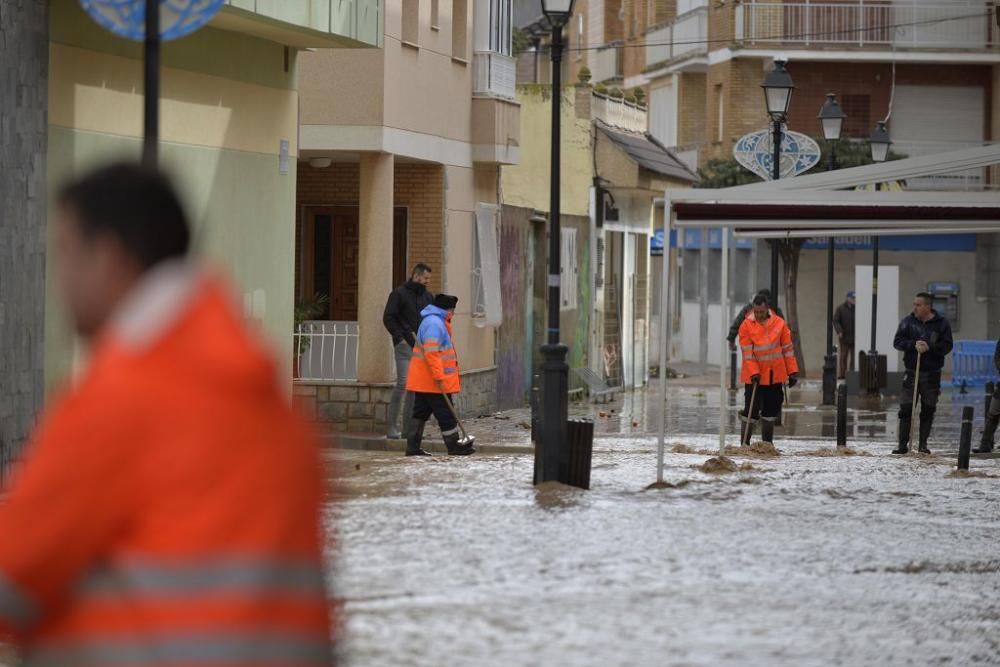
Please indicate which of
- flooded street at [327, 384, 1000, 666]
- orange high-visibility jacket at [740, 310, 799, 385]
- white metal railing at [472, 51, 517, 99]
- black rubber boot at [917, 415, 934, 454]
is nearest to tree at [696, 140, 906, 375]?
white metal railing at [472, 51, 517, 99]

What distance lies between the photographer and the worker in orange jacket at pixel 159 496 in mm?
2818

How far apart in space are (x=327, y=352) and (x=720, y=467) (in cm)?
702

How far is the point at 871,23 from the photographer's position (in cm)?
4862

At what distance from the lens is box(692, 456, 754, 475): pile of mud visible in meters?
17.5

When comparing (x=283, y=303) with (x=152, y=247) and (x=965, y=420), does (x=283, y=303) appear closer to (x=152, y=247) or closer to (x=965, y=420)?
(x=965, y=420)

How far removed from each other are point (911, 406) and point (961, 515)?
6.90 metres

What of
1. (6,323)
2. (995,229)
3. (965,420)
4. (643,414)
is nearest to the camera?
(6,323)

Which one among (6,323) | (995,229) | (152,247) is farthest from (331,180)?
(152,247)

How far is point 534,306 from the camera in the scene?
30.4 meters

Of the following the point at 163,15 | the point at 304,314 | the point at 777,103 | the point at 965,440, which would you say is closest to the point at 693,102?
the point at 777,103

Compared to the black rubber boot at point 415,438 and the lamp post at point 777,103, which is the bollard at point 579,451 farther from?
the lamp post at point 777,103

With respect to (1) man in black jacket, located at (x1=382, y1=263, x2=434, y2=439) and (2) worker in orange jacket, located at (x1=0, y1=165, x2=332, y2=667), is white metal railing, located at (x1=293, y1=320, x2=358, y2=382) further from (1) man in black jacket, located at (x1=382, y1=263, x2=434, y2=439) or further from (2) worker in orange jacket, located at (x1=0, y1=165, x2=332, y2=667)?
(2) worker in orange jacket, located at (x1=0, y1=165, x2=332, y2=667)

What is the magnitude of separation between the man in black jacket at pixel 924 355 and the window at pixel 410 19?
6.91 m

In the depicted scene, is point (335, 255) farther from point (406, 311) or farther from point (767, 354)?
point (767, 354)
